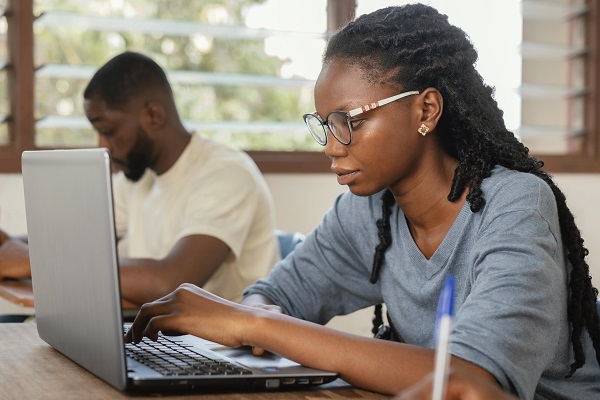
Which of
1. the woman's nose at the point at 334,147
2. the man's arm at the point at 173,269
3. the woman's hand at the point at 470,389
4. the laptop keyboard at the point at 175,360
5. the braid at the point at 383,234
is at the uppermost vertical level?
the woman's nose at the point at 334,147

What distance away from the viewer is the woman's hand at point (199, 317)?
1289 mm

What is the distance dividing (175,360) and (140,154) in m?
1.50

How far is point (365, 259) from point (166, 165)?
1077 mm

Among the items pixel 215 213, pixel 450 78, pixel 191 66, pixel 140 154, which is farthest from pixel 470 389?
pixel 191 66

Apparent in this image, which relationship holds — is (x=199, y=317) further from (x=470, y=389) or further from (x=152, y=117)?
(x=152, y=117)

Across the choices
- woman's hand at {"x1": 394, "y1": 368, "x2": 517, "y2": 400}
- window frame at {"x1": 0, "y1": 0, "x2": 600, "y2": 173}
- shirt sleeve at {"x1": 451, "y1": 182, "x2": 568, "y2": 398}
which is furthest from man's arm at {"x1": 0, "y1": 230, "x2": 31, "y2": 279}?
woman's hand at {"x1": 394, "y1": 368, "x2": 517, "y2": 400}

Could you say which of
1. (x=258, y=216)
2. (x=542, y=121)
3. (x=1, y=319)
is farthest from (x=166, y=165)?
(x=542, y=121)

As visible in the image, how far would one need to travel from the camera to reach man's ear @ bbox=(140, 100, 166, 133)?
8.78ft

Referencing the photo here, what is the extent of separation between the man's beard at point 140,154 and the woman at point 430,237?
1012 millimetres

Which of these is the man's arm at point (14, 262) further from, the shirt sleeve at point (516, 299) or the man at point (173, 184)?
the shirt sleeve at point (516, 299)

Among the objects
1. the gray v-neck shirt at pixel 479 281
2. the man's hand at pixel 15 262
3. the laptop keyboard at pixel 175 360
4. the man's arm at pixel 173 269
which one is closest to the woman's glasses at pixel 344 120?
the gray v-neck shirt at pixel 479 281

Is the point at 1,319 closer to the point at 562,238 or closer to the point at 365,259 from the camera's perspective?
the point at 365,259

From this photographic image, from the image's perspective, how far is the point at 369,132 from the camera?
4.86 feet

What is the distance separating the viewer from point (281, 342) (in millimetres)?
1251
